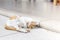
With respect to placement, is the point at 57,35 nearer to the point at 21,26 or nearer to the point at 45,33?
the point at 45,33

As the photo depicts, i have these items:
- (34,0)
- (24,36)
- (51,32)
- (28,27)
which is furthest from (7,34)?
(34,0)

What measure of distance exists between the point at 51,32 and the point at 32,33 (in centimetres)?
21

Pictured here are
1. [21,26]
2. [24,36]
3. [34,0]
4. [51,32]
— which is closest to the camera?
[24,36]

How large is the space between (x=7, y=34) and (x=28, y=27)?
1.01ft

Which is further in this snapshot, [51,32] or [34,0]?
[34,0]

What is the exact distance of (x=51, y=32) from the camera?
5.18ft

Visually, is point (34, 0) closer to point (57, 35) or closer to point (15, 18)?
point (15, 18)

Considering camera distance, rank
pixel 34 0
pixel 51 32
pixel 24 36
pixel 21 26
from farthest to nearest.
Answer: pixel 34 0 < pixel 21 26 < pixel 51 32 < pixel 24 36

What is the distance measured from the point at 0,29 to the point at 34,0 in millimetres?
3133

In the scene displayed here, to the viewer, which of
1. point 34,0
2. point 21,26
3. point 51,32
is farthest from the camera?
point 34,0

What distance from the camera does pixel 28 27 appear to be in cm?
171

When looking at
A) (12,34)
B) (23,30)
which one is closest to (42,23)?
(23,30)

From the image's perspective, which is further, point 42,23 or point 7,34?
point 42,23

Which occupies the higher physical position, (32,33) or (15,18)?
(15,18)
